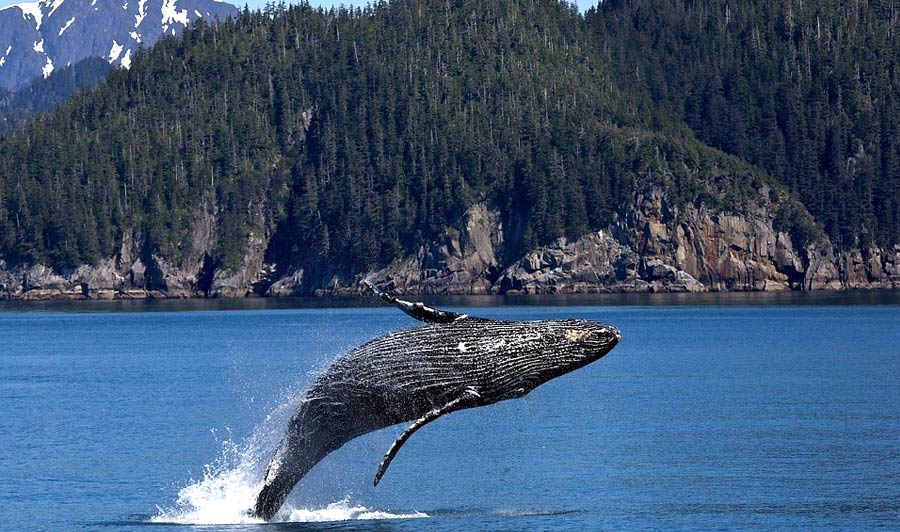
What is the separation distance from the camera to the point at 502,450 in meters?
44.5

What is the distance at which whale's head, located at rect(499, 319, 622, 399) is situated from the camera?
63.4 ft

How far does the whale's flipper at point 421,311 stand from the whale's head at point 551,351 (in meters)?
1.01

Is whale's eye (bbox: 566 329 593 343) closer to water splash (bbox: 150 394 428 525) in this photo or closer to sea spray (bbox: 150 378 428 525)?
sea spray (bbox: 150 378 428 525)

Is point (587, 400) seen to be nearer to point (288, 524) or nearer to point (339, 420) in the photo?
point (288, 524)

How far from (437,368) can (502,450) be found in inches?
970

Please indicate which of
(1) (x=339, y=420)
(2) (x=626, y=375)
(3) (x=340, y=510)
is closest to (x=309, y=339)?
(2) (x=626, y=375)

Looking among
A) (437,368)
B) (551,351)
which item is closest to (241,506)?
(437,368)

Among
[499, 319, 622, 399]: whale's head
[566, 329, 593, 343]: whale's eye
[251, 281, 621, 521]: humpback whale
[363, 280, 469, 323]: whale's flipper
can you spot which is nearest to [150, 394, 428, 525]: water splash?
[251, 281, 621, 521]: humpback whale

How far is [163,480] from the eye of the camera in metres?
38.7

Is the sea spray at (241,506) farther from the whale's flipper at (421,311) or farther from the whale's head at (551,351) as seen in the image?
the whale's head at (551,351)

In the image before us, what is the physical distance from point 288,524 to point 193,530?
200 centimetres

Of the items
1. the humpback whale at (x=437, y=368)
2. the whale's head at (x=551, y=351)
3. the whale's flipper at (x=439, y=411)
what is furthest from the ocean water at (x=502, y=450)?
the whale's head at (x=551, y=351)

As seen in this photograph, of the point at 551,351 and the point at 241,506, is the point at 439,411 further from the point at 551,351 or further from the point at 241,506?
the point at 241,506

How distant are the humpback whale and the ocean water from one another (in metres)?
1.72
